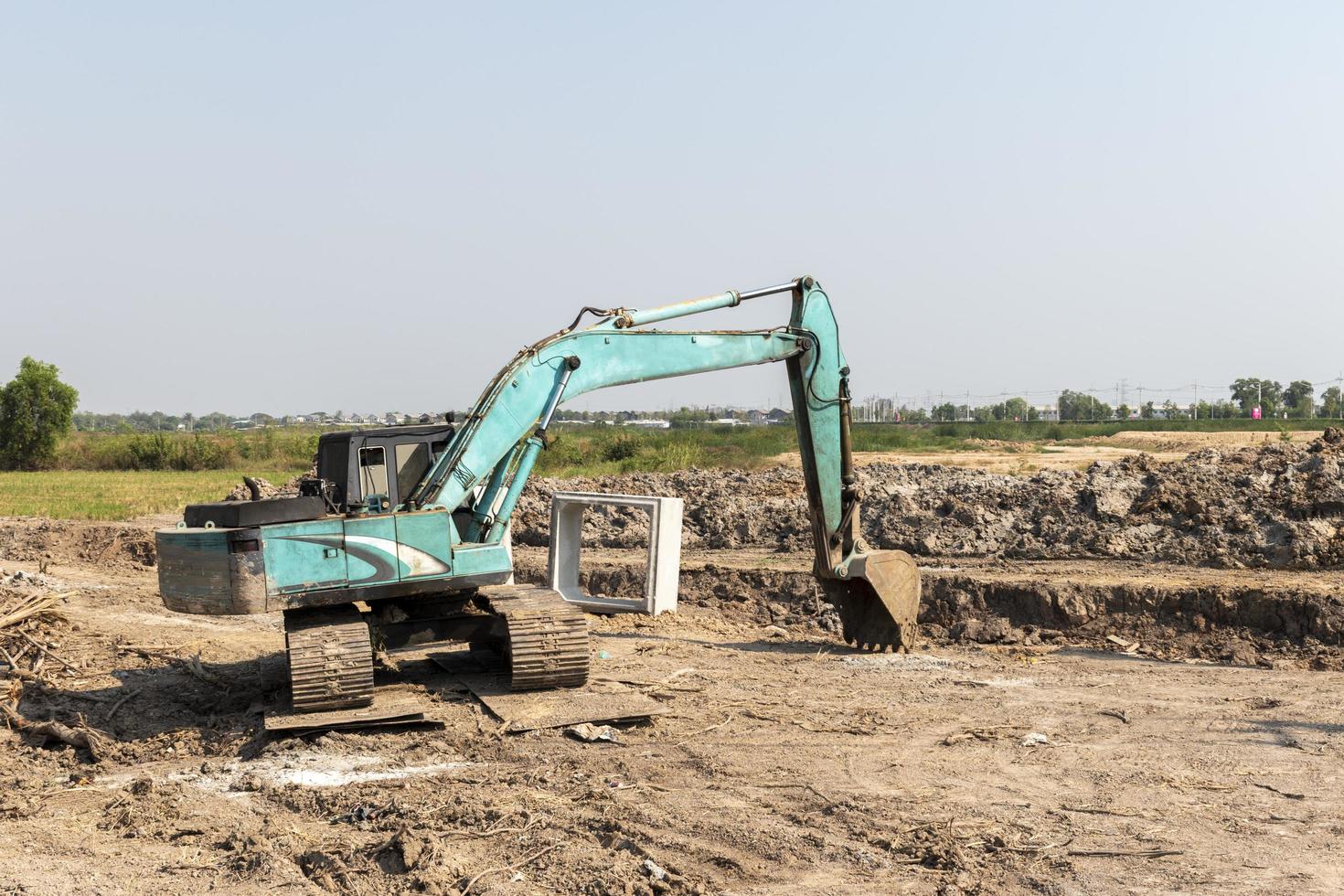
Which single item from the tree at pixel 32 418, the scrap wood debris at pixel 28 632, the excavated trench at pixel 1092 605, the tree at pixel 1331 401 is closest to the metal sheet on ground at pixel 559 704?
the scrap wood debris at pixel 28 632

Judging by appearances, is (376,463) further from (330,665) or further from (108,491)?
(108,491)

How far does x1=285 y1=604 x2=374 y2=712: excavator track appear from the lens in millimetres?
7965

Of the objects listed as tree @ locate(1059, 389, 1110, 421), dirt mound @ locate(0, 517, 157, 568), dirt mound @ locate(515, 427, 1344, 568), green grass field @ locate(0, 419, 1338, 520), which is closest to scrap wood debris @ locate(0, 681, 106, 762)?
dirt mound @ locate(0, 517, 157, 568)

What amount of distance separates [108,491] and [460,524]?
27.9 metres

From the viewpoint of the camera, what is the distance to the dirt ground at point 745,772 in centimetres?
562

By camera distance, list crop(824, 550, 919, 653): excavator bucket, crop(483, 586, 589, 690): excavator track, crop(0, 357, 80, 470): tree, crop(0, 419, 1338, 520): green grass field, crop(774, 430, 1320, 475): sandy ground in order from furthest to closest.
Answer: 1. crop(0, 357, 80, 470): tree
2. crop(774, 430, 1320, 475): sandy ground
3. crop(0, 419, 1338, 520): green grass field
4. crop(824, 550, 919, 653): excavator bucket
5. crop(483, 586, 589, 690): excavator track

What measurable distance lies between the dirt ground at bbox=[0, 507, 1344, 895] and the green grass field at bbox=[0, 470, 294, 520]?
47.7 ft

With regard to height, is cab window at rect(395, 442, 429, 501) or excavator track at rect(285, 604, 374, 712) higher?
cab window at rect(395, 442, 429, 501)

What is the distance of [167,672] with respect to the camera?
10562 mm

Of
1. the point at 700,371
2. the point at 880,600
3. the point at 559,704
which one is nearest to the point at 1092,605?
the point at 880,600

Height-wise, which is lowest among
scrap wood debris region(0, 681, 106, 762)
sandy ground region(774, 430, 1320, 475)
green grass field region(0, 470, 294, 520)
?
scrap wood debris region(0, 681, 106, 762)

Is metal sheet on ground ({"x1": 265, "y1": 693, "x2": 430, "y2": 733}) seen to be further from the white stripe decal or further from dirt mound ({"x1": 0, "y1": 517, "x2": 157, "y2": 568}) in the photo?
dirt mound ({"x1": 0, "y1": 517, "x2": 157, "y2": 568})

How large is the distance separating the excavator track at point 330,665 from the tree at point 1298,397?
209 feet

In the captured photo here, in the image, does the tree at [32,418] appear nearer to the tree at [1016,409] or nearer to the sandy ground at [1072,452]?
the sandy ground at [1072,452]
